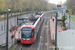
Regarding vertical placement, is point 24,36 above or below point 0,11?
below

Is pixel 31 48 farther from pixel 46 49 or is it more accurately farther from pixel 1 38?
pixel 1 38

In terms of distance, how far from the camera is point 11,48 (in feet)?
41.8

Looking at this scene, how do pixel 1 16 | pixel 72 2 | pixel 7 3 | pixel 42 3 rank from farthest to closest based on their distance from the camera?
pixel 42 3 → pixel 72 2 → pixel 7 3 → pixel 1 16

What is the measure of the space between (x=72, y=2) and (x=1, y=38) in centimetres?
3098

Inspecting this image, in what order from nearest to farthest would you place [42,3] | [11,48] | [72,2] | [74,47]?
1. [74,47]
2. [11,48]
3. [72,2]
4. [42,3]

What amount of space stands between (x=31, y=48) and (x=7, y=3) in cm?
2088

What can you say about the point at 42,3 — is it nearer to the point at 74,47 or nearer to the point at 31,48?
the point at 31,48

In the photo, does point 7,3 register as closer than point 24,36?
No

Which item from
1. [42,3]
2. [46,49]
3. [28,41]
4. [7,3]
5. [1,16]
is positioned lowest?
[46,49]

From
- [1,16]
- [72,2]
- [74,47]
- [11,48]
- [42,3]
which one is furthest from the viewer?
[42,3]

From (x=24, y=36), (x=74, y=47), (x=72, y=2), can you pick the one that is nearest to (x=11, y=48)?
(x=24, y=36)

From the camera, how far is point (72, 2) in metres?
37.2

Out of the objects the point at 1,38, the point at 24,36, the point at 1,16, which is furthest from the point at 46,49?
the point at 1,16

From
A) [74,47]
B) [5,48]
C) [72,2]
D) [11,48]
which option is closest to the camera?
[74,47]
